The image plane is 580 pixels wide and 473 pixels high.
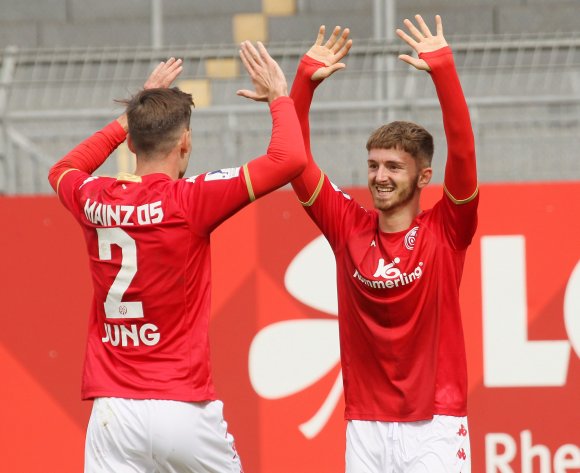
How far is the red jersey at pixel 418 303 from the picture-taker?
14.0 ft

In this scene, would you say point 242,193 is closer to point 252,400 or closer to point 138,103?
point 138,103

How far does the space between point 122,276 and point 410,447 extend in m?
1.27

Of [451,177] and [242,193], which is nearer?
[242,193]

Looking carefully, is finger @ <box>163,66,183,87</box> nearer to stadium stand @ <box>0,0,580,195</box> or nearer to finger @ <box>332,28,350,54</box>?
finger @ <box>332,28,350,54</box>

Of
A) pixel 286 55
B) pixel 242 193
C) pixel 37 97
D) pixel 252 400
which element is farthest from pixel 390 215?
pixel 37 97

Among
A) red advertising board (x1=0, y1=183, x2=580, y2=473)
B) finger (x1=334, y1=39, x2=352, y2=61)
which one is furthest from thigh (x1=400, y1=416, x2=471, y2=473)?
red advertising board (x1=0, y1=183, x2=580, y2=473)

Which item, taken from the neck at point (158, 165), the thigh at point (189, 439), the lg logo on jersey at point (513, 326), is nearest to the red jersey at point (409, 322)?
the thigh at point (189, 439)

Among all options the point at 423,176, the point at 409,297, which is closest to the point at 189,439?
the point at 409,297

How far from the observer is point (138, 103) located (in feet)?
13.3

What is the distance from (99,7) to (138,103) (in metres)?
8.73

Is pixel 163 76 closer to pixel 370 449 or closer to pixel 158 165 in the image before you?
pixel 158 165

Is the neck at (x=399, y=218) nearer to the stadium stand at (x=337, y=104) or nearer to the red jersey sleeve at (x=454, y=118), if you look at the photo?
the red jersey sleeve at (x=454, y=118)

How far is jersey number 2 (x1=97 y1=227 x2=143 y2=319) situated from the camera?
3.93 metres

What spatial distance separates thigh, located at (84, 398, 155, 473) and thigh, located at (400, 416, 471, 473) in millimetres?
975
